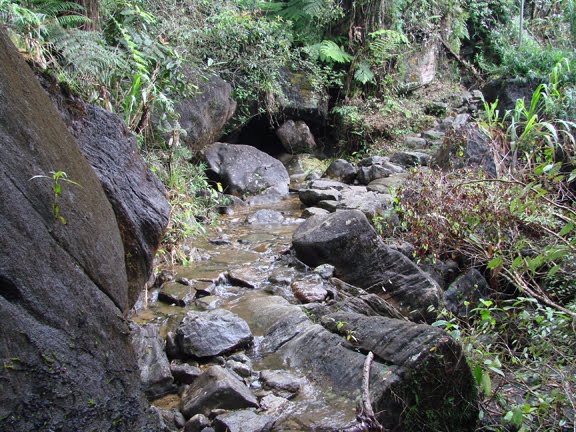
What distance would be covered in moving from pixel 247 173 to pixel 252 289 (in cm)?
415

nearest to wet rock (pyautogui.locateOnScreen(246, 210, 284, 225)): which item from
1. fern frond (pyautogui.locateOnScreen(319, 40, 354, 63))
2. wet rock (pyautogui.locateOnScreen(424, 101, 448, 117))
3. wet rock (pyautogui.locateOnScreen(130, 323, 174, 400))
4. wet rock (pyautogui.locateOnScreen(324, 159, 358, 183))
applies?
A: wet rock (pyautogui.locateOnScreen(324, 159, 358, 183))

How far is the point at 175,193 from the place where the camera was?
5430 mm

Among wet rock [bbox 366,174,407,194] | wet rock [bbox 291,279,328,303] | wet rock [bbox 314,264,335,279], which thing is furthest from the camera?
wet rock [bbox 366,174,407,194]

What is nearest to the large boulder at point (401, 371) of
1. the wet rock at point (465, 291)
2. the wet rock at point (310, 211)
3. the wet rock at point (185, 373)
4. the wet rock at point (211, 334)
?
the wet rock at point (211, 334)

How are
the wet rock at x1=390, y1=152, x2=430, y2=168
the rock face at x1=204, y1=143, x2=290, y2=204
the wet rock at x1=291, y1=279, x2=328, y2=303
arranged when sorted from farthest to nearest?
the wet rock at x1=390, y1=152, x2=430, y2=168 < the rock face at x1=204, y1=143, x2=290, y2=204 < the wet rock at x1=291, y1=279, x2=328, y2=303

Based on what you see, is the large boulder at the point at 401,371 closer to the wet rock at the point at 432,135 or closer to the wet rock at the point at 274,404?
the wet rock at the point at 274,404

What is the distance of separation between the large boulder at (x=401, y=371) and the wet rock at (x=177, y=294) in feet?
4.35

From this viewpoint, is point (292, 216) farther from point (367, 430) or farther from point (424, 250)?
point (367, 430)

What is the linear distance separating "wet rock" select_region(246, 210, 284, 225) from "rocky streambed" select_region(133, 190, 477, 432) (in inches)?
57.2

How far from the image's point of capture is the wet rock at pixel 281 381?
2902 millimetres

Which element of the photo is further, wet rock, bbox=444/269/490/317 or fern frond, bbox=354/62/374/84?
fern frond, bbox=354/62/374/84

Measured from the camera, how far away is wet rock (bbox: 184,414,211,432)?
2.54 meters

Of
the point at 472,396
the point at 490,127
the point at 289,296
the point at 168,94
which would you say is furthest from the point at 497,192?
the point at 168,94

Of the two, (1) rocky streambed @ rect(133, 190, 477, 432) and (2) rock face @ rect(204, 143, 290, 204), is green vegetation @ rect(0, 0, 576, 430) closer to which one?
(1) rocky streambed @ rect(133, 190, 477, 432)
